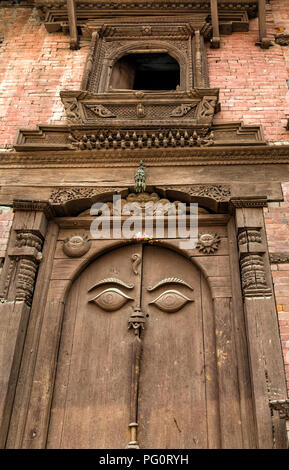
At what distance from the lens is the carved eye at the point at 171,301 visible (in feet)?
14.4

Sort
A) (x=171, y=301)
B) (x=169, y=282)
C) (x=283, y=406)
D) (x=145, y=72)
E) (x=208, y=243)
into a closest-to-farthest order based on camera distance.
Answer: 1. (x=283, y=406)
2. (x=171, y=301)
3. (x=169, y=282)
4. (x=208, y=243)
5. (x=145, y=72)

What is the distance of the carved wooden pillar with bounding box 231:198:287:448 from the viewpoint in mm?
3471

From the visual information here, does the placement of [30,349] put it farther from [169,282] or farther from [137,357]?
[169,282]

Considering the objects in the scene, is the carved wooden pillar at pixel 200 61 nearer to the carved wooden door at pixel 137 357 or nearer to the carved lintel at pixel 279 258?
the carved wooden door at pixel 137 357

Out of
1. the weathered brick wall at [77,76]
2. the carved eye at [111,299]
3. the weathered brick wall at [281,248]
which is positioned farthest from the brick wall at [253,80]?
the carved eye at [111,299]

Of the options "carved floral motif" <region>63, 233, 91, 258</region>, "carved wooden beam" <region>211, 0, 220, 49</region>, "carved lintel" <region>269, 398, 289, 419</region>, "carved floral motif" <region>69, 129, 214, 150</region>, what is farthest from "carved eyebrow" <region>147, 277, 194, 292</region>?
"carved wooden beam" <region>211, 0, 220, 49</region>

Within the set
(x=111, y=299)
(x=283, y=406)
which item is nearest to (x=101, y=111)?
(x=111, y=299)

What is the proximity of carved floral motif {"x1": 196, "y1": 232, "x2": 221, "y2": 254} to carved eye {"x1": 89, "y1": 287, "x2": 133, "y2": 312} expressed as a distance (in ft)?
3.22

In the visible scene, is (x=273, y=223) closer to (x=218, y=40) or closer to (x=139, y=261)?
(x=139, y=261)

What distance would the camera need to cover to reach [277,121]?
17.6ft

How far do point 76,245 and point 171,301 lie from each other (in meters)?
1.27

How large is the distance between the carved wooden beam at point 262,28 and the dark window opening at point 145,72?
136 centimetres

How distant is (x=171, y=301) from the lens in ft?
14.5
